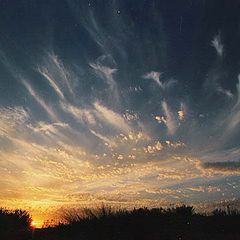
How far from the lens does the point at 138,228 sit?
15.4 metres

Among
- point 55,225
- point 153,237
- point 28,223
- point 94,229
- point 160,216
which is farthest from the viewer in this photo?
point 28,223

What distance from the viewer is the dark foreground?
15.1m

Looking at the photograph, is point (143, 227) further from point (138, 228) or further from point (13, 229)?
point (13, 229)

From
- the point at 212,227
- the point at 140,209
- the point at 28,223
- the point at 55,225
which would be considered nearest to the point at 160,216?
the point at 140,209

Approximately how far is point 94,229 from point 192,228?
426cm

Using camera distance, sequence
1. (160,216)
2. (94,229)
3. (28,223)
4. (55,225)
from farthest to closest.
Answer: (28,223) → (55,225) → (160,216) → (94,229)

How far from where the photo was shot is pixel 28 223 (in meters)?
21.1

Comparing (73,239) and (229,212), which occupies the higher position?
(229,212)

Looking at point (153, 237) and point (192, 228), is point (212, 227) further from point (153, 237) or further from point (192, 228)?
point (153, 237)

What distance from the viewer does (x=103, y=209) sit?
1733 cm

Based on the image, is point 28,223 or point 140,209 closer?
point 140,209

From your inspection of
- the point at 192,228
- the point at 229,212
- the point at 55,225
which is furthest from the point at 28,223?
the point at 229,212

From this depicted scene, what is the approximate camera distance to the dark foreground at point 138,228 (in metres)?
15.1

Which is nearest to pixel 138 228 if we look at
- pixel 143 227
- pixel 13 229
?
pixel 143 227
